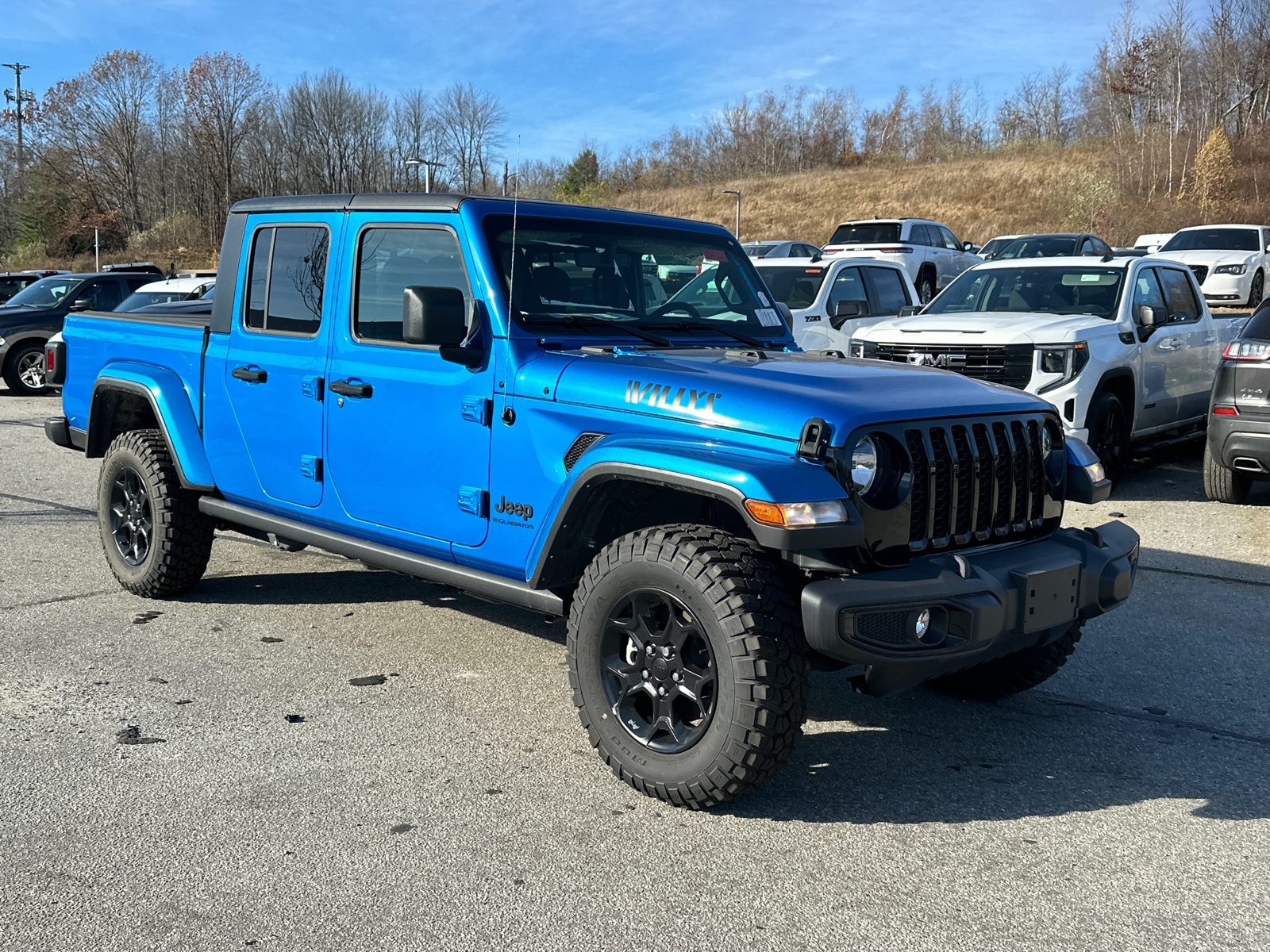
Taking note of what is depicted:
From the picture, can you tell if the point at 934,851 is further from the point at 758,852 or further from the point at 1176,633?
the point at 1176,633

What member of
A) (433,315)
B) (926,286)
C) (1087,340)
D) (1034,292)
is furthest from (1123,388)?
(926,286)

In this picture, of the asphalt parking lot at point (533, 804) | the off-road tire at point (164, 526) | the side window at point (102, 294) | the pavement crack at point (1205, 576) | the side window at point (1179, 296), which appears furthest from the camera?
the side window at point (102, 294)

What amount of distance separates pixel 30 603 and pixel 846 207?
173 feet

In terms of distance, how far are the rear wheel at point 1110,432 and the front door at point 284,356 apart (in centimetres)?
614

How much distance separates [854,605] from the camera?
3.22 m

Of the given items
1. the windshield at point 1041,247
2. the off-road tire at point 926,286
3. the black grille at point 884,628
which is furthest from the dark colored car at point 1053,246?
the black grille at point 884,628

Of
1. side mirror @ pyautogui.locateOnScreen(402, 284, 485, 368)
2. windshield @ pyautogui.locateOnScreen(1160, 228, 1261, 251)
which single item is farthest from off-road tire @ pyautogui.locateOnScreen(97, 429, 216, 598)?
windshield @ pyautogui.locateOnScreen(1160, 228, 1261, 251)

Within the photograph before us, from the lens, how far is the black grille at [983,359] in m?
8.64

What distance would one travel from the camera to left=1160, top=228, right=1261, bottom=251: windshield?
2312 centimetres

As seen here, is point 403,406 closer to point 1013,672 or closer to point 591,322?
point 591,322

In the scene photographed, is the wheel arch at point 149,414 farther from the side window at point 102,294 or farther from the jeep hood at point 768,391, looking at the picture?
the side window at point 102,294

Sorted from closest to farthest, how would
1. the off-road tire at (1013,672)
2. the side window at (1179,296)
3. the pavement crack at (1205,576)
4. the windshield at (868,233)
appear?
the off-road tire at (1013,672)
the pavement crack at (1205,576)
the side window at (1179,296)
the windshield at (868,233)

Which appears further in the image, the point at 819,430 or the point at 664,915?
the point at 819,430

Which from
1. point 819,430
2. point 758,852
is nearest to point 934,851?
point 758,852
